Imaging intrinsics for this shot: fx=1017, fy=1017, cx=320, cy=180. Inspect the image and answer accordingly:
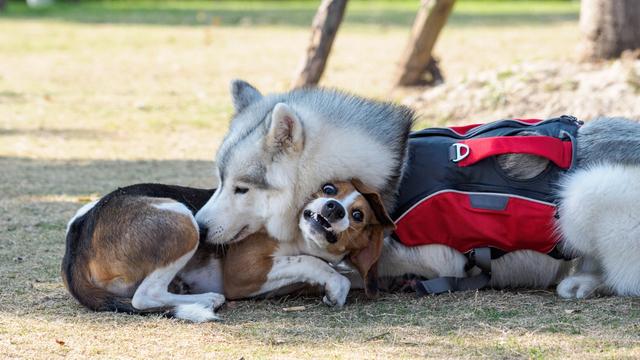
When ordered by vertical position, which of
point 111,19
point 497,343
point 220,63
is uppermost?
point 497,343

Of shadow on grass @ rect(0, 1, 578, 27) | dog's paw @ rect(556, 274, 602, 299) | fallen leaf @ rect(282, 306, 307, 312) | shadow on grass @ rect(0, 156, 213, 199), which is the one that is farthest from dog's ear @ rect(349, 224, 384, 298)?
shadow on grass @ rect(0, 1, 578, 27)

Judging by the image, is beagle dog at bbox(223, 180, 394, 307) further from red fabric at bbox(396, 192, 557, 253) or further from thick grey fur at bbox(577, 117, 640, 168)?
thick grey fur at bbox(577, 117, 640, 168)

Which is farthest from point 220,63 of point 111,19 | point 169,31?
point 111,19

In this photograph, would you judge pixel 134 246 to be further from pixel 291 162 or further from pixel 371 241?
pixel 371 241

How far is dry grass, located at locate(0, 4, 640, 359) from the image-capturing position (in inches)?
186

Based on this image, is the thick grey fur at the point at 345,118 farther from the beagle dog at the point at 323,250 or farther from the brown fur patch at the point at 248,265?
the brown fur patch at the point at 248,265

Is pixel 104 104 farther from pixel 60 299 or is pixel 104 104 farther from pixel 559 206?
pixel 559 206

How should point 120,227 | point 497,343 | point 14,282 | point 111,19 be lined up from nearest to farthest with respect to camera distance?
point 497,343, point 120,227, point 14,282, point 111,19

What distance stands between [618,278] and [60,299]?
2993mm

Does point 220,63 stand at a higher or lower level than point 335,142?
lower

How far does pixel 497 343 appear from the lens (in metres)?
4.64

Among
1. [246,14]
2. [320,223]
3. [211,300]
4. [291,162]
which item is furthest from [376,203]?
[246,14]

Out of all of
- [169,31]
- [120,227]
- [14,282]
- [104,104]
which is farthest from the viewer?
[169,31]

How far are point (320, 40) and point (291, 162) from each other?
605 centimetres
